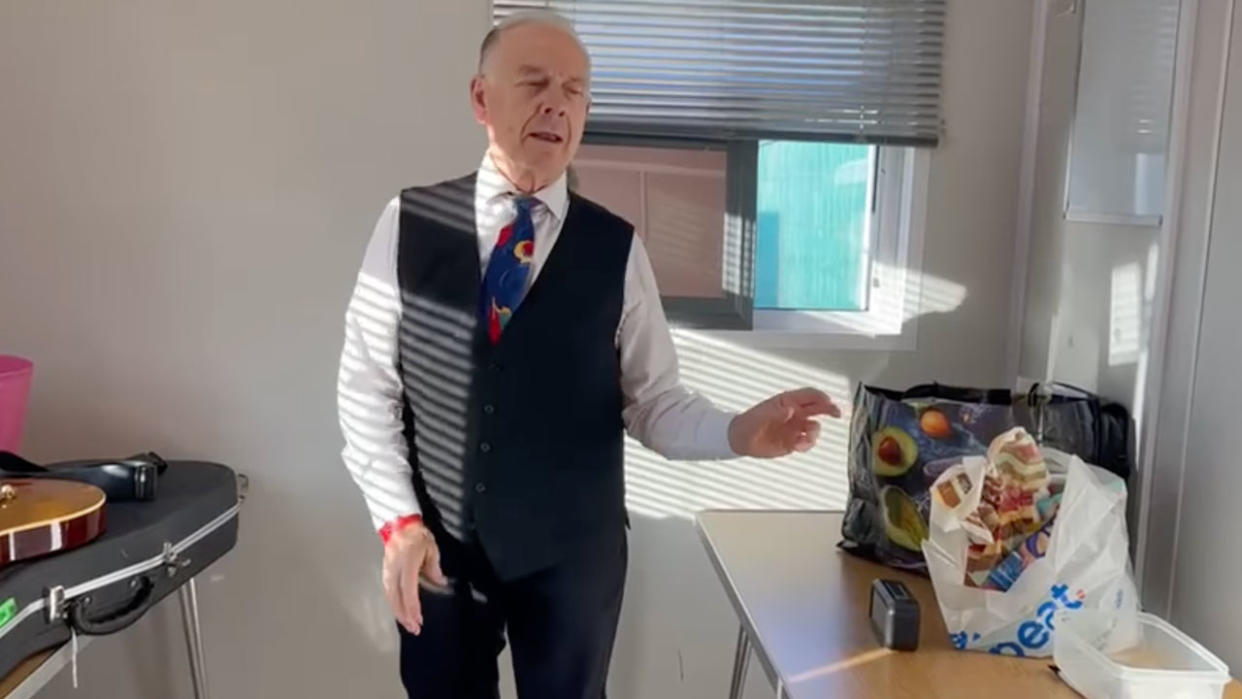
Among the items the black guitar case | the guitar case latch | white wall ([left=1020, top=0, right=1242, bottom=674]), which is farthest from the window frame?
the guitar case latch

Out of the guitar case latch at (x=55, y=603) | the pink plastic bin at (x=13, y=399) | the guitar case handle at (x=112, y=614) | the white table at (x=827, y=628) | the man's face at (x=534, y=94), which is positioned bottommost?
the guitar case handle at (x=112, y=614)

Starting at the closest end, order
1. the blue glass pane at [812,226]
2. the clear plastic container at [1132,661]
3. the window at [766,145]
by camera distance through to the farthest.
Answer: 1. the clear plastic container at [1132,661]
2. the window at [766,145]
3. the blue glass pane at [812,226]

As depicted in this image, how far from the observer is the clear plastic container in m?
1.10

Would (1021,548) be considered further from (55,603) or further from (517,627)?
(55,603)

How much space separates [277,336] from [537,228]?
2.44ft

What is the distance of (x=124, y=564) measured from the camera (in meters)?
1.42

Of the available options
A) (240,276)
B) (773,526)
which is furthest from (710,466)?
(240,276)

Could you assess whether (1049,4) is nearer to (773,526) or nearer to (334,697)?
(773,526)

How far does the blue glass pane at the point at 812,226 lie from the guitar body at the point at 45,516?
123 cm

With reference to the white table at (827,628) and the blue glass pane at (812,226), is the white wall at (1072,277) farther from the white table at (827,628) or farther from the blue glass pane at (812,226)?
the white table at (827,628)

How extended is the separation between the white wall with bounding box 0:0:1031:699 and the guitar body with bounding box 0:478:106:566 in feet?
1.41

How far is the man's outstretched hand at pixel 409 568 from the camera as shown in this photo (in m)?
1.21

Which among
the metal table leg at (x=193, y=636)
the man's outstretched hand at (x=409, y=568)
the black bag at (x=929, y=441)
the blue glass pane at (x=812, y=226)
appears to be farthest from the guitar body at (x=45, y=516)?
the blue glass pane at (x=812, y=226)

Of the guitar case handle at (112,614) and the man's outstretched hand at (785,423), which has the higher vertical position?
the man's outstretched hand at (785,423)
